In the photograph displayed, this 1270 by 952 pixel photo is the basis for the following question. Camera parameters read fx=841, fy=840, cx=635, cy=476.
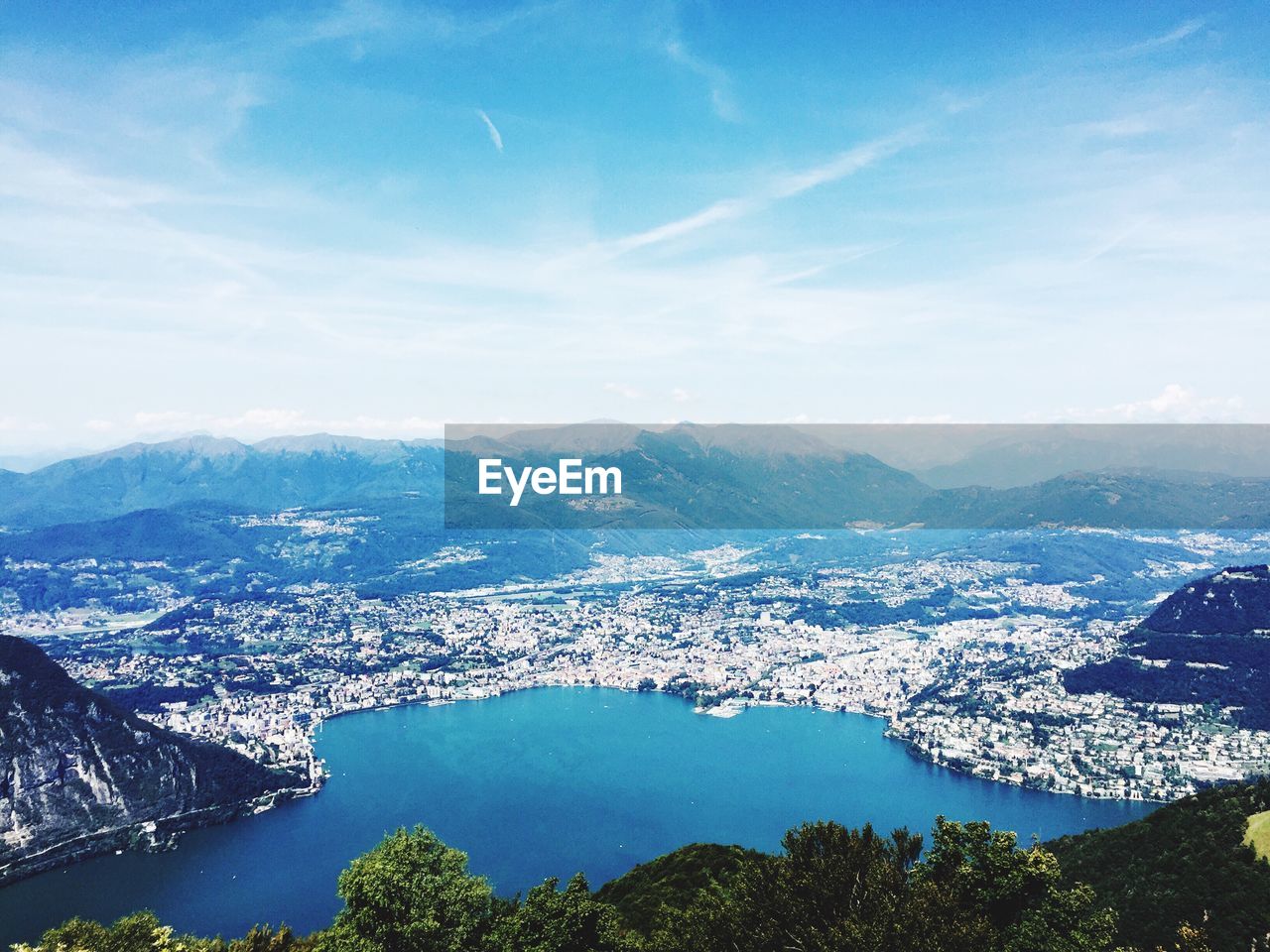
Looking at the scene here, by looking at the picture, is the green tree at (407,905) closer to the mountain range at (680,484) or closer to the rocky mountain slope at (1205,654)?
the rocky mountain slope at (1205,654)

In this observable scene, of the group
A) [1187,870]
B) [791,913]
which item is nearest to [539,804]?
[1187,870]

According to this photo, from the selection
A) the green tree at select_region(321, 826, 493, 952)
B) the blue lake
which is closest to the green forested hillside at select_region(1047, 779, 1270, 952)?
the blue lake

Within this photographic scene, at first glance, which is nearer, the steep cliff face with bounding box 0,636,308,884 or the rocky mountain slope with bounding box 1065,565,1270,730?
the steep cliff face with bounding box 0,636,308,884

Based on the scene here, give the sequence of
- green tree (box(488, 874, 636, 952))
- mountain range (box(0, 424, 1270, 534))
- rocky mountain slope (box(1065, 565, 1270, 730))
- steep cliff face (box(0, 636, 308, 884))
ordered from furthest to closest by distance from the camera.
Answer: mountain range (box(0, 424, 1270, 534))
rocky mountain slope (box(1065, 565, 1270, 730))
steep cliff face (box(0, 636, 308, 884))
green tree (box(488, 874, 636, 952))

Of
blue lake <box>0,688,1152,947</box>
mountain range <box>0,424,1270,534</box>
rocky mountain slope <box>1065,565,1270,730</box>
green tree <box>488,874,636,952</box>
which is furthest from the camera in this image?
mountain range <box>0,424,1270,534</box>

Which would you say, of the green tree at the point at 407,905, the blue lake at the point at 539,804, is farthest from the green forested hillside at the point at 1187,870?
the green tree at the point at 407,905

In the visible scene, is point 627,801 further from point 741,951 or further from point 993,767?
point 741,951

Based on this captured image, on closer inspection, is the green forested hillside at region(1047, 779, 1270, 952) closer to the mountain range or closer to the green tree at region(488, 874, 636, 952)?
the green tree at region(488, 874, 636, 952)

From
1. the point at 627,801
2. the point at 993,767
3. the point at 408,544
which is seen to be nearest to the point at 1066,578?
the point at 993,767

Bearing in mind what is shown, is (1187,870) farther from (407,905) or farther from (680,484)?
(680,484)
